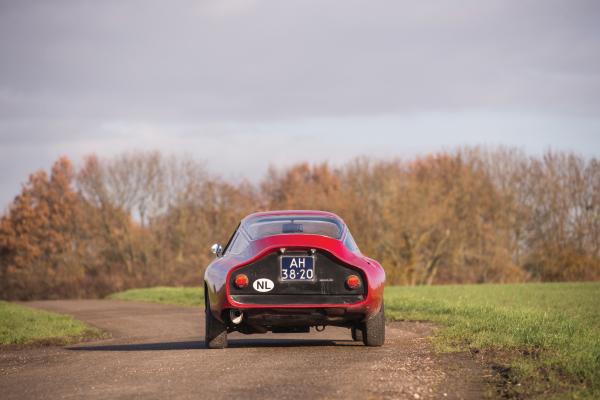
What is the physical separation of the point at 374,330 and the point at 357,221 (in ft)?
151

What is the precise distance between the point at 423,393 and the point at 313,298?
310 centimetres

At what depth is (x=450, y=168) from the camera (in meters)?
71.1

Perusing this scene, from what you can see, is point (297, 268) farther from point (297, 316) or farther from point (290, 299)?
point (297, 316)

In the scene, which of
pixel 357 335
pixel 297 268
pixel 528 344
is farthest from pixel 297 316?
pixel 528 344

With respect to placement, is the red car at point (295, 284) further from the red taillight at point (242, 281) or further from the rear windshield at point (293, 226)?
the rear windshield at point (293, 226)

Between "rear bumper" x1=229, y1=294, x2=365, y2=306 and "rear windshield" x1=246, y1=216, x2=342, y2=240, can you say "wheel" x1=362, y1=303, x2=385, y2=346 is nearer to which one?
"rear bumper" x1=229, y1=294, x2=365, y2=306

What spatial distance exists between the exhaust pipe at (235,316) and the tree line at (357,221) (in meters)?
43.5

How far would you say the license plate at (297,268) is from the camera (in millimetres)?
10203

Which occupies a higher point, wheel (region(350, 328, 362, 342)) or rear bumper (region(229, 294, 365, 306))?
rear bumper (region(229, 294, 365, 306))

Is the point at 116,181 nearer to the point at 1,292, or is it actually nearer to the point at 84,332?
the point at 1,292

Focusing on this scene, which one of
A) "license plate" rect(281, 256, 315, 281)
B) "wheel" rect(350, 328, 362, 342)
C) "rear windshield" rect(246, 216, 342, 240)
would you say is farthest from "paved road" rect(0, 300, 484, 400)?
"rear windshield" rect(246, 216, 342, 240)

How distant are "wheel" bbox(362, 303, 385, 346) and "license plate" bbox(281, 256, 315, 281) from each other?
45.8 inches

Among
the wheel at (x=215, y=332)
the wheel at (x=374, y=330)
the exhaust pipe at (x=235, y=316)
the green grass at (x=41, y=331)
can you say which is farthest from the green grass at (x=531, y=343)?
the green grass at (x=41, y=331)

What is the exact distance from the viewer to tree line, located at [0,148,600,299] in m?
56.3
